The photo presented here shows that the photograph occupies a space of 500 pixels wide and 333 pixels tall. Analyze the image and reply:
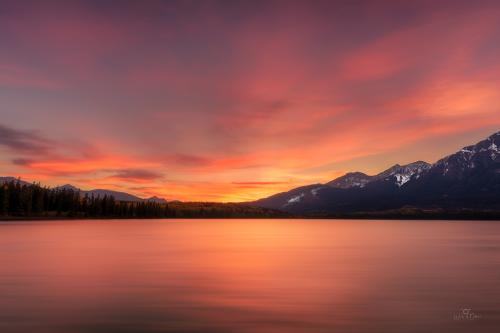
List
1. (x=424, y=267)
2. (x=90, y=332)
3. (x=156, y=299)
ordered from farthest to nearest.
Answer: (x=424, y=267), (x=156, y=299), (x=90, y=332)

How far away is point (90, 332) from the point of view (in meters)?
20.9

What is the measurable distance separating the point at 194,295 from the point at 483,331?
18.3m

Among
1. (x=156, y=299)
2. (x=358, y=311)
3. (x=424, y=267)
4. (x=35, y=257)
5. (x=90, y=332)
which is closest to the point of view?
(x=90, y=332)

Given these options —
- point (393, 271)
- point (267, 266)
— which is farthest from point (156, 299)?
point (393, 271)

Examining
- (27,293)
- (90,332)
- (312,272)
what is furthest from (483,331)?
(27,293)

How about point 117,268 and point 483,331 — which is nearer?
point 483,331

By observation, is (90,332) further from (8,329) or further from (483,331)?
(483,331)

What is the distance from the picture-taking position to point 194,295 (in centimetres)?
3206
